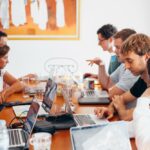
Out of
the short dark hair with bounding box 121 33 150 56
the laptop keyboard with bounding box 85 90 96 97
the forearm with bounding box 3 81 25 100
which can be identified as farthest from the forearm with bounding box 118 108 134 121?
the forearm with bounding box 3 81 25 100

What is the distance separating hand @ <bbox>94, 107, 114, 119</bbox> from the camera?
186 cm

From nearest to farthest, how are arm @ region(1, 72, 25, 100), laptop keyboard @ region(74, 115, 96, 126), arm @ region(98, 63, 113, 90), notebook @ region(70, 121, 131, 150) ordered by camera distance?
notebook @ region(70, 121, 131, 150)
laptop keyboard @ region(74, 115, 96, 126)
arm @ region(1, 72, 25, 100)
arm @ region(98, 63, 113, 90)

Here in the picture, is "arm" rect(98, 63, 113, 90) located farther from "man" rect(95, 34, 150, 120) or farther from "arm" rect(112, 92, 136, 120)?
"man" rect(95, 34, 150, 120)

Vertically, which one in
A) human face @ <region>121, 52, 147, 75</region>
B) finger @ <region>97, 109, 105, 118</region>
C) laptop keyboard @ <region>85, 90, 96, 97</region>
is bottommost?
laptop keyboard @ <region>85, 90, 96, 97</region>

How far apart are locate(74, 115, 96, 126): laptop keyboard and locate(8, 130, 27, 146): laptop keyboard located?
1.16ft

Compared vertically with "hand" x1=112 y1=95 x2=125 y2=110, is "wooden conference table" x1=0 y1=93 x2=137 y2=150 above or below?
below

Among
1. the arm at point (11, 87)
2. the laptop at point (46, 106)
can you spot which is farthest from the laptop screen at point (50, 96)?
the arm at point (11, 87)

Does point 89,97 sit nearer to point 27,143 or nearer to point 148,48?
point 148,48

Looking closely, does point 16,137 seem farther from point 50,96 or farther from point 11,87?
point 11,87

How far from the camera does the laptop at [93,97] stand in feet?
7.36

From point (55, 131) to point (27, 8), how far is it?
2742 millimetres

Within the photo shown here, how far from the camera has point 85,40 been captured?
13.6 feet

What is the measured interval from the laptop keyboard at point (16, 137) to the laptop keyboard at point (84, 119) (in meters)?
0.35

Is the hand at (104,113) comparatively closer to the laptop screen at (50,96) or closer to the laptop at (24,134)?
the laptop screen at (50,96)
